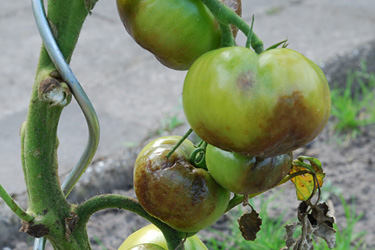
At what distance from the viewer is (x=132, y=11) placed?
52 cm

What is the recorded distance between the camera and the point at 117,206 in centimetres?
65

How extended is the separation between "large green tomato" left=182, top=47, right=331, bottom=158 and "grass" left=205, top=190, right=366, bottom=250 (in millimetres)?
1055

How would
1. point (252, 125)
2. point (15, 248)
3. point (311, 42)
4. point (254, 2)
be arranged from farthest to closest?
point (254, 2) → point (311, 42) → point (15, 248) → point (252, 125)

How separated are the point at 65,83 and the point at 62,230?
180 mm

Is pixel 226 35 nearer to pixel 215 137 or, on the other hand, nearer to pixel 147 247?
pixel 215 137

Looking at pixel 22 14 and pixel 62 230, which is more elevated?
pixel 62 230

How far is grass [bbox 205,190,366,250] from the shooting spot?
1495mm

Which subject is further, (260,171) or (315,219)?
(315,219)

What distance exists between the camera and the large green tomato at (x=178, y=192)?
601 mm

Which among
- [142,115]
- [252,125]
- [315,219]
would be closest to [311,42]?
[142,115]

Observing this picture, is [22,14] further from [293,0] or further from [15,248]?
[15,248]

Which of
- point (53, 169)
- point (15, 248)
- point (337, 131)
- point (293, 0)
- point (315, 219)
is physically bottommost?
point (293, 0)

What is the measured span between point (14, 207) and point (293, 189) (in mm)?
1456

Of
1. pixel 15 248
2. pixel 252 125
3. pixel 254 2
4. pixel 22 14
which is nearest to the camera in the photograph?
pixel 252 125
